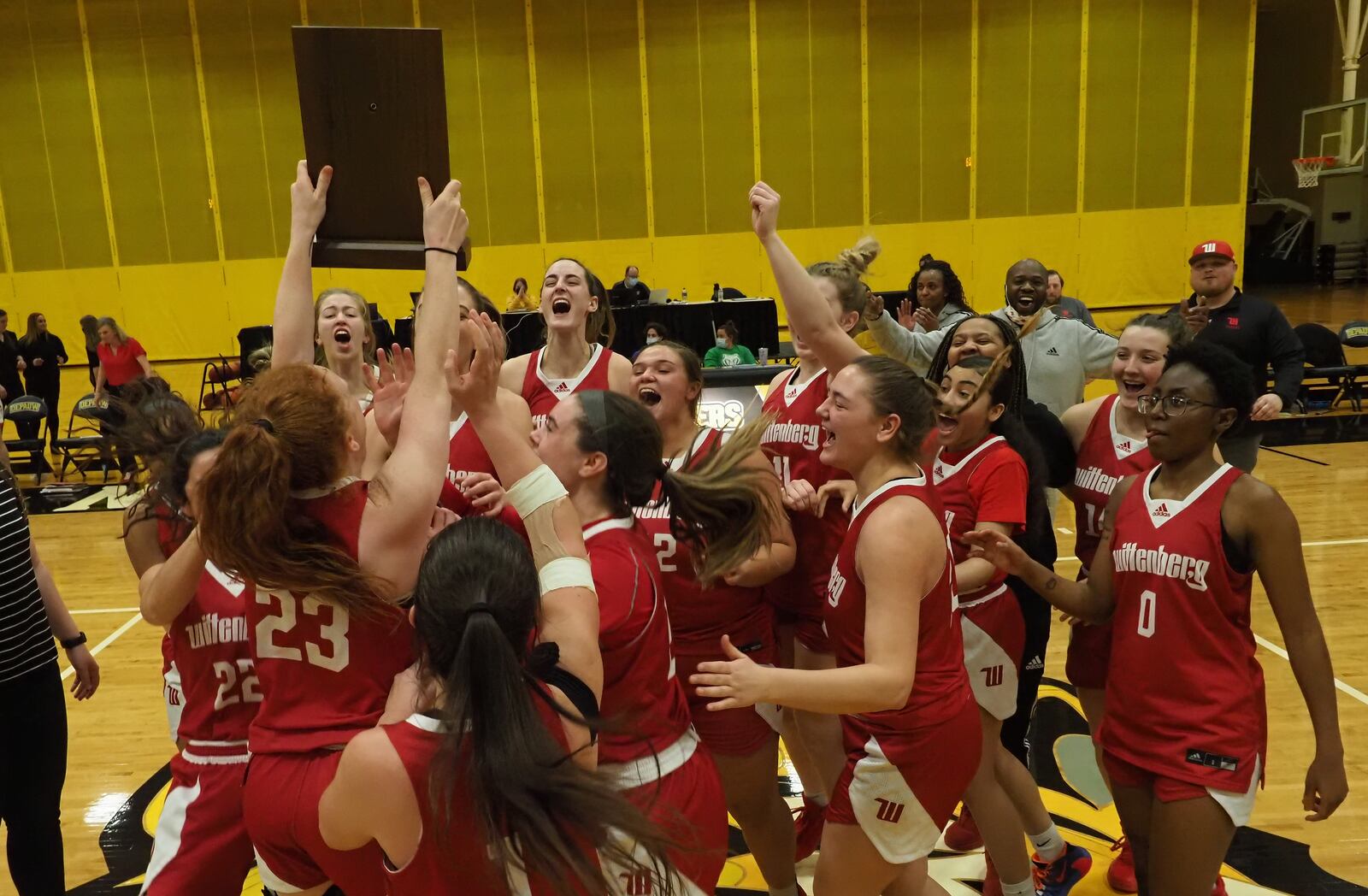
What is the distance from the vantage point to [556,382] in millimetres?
4012

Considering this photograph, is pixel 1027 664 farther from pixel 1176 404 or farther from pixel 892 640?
pixel 892 640

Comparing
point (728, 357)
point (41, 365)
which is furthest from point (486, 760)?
point (41, 365)

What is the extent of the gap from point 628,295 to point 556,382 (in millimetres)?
8878

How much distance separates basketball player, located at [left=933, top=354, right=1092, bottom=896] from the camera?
310 centimetres

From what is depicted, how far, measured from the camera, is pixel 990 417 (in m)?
3.22

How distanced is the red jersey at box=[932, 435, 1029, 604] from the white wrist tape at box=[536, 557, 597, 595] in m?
1.45

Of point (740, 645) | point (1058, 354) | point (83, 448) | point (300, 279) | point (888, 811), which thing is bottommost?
point (83, 448)

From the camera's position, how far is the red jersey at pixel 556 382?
13.0ft

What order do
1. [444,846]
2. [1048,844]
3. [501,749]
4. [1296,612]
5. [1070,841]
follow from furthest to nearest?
[1070,841], [1048,844], [1296,612], [444,846], [501,749]

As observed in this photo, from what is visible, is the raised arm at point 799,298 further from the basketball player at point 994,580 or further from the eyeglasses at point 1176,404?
the eyeglasses at point 1176,404

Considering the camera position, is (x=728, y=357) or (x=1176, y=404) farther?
(x=728, y=357)

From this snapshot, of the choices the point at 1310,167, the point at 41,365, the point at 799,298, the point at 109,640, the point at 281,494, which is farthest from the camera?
the point at 1310,167

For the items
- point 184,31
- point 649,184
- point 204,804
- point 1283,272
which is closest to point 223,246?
point 184,31

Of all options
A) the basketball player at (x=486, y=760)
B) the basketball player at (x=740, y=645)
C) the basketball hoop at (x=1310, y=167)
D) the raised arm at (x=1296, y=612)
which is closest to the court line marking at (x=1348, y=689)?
the raised arm at (x=1296, y=612)
